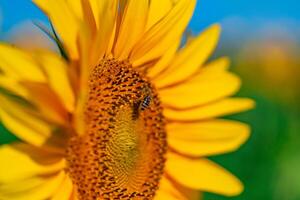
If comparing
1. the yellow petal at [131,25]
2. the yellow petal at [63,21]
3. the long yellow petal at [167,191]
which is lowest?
the yellow petal at [63,21]

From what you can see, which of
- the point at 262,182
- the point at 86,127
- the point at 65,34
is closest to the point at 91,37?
the point at 65,34

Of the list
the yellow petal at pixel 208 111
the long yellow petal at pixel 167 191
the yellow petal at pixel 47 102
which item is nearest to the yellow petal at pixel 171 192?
→ the long yellow petal at pixel 167 191

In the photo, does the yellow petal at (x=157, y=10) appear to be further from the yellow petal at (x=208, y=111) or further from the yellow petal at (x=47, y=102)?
the yellow petal at (x=47, y=102)

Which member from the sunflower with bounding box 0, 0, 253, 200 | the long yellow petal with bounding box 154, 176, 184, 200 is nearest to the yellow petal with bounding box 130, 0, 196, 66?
the sunflower with bounding box 0, 0, 253, 200

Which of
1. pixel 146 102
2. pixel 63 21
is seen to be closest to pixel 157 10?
pixel 146 102

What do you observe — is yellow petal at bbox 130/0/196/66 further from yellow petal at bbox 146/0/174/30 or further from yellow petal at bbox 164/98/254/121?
yellow petal at bbox 164/98/254/121

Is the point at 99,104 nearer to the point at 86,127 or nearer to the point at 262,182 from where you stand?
the point at 86,127

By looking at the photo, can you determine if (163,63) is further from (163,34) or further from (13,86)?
(13,86)
